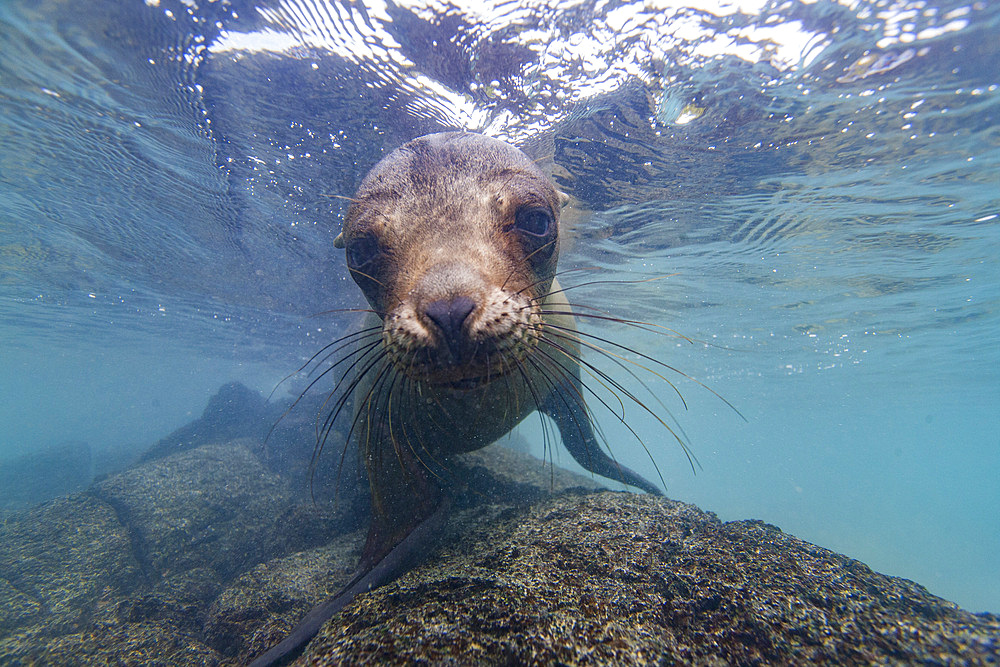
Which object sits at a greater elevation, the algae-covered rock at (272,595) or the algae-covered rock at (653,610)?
the algae-covered rock at (653,610)

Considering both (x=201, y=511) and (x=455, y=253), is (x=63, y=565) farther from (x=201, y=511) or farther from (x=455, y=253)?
(x=455, y=253)

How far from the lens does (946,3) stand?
4035 millimetres

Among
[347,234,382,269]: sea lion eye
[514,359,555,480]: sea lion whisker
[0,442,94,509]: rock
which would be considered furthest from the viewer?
[0,442,94,509]: rock

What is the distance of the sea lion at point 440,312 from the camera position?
173 cm

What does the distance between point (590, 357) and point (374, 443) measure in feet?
65.3

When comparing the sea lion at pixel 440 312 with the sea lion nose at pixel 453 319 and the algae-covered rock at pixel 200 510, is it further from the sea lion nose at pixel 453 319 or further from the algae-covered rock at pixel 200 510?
the algae-covered rock at pixel 200 510

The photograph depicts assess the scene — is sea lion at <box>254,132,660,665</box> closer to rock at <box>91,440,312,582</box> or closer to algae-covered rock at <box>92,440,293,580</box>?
rock at <box>91,440,312,582</box>

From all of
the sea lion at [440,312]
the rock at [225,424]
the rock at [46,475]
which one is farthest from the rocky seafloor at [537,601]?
the rock at [46,475]

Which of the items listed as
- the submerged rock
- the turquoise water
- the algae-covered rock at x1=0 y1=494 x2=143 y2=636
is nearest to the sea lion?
the submerged rock

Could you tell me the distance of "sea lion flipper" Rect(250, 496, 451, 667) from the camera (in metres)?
1.93

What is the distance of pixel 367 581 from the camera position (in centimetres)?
232

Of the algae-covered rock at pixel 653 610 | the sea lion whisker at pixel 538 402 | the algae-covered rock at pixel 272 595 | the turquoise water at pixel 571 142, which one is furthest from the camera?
the turquoise water at pixel 571 142

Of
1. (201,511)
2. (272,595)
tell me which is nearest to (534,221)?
(272,595)

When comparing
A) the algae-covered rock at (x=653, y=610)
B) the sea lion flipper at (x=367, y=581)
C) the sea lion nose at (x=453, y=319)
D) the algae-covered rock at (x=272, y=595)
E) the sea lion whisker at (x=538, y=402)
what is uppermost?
the sea lion nose at (x=453, y=319)
